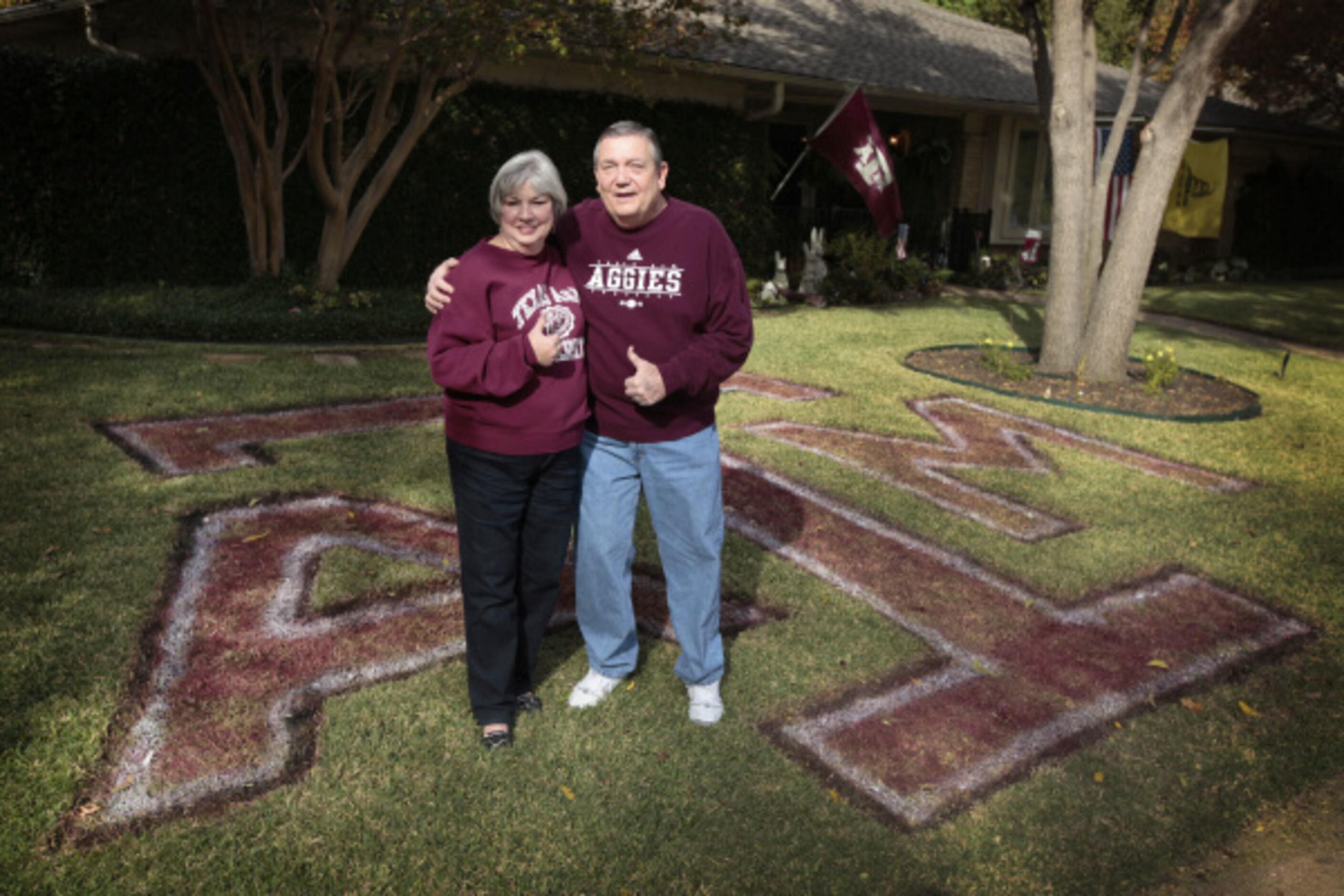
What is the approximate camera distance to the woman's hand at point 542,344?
2.73 m

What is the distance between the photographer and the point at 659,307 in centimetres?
302

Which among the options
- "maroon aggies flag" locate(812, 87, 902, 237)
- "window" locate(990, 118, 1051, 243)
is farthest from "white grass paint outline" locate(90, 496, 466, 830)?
"window" locate(990, 118, 1051, 243)

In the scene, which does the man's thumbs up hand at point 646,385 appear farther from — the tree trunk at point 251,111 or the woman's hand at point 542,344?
the tree trunk at point 251,111

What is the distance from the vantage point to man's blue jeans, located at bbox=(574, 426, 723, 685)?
3.16 m

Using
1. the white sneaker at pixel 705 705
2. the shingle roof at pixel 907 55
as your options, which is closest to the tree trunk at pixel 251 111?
the shingle roof at pixel 907 55

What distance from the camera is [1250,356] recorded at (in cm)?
1185

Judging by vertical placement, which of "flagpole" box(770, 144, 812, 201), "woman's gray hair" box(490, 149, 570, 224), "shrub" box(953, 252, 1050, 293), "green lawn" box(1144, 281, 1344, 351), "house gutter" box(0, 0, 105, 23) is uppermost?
"house gutter" box(0, 0, 105, 23)

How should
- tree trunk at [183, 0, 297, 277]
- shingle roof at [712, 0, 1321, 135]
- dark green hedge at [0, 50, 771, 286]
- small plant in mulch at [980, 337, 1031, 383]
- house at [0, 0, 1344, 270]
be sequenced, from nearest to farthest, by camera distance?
small plant in mulch at [980, 337, 1031, 383] < tree trunk at [183, 0, 297, 277] < dark green hedge at [0, 50, 771, 286] < house at [0, 0, 1344, 270] < shingle roof at [712, 0, 1321, 135]

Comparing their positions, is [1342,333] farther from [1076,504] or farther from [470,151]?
[470,151]

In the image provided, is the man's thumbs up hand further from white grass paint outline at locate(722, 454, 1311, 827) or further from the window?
the window

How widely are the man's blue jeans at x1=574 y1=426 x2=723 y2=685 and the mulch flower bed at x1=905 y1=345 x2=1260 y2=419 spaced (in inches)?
248

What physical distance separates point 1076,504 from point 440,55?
7.53 meters

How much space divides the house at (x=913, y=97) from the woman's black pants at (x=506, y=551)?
33.1 ft

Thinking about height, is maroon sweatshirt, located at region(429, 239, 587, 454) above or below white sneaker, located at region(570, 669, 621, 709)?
above
